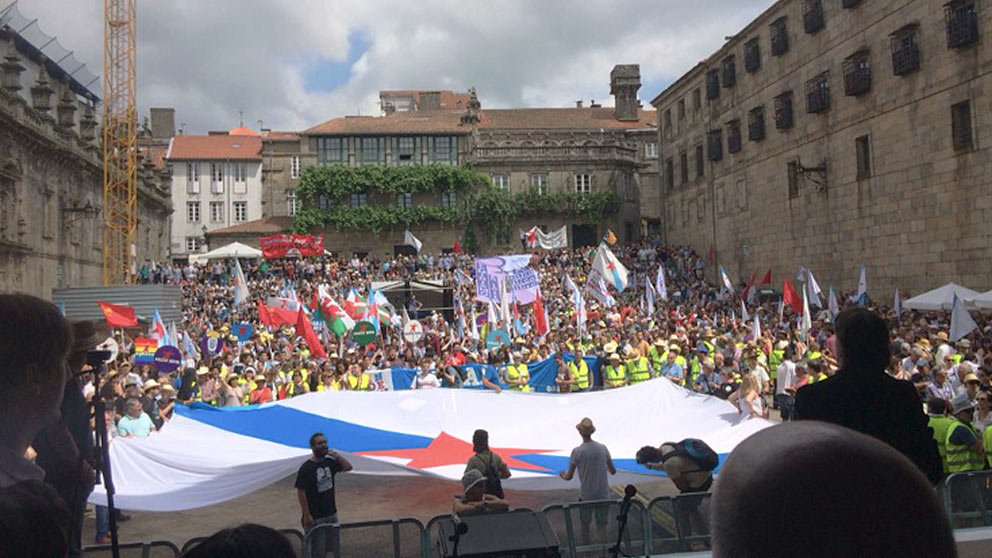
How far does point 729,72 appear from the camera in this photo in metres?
38.7

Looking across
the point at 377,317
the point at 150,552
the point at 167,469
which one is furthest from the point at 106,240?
the point at 150,552

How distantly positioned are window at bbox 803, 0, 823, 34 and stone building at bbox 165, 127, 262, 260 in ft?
163

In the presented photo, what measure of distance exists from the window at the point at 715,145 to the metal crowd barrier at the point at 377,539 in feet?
123

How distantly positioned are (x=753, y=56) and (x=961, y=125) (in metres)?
14.2

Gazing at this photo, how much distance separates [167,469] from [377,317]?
12.3 metres

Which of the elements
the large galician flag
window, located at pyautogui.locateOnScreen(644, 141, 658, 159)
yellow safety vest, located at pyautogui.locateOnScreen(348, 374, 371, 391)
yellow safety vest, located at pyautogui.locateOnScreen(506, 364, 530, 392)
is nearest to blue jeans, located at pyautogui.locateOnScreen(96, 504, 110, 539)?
the large galician flag

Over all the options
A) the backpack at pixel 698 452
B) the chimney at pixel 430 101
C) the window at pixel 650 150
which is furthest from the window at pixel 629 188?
the backpack at pixel 698 452

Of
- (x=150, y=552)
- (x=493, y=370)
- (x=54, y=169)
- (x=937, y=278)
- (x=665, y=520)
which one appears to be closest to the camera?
(x=150, y=552)

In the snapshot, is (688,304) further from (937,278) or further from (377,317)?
(377,317)

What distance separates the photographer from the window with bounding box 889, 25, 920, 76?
2527cm

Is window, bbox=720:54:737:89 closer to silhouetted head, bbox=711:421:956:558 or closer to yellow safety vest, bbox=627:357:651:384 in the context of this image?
yellow safety vest, bbox=627:357:651:384

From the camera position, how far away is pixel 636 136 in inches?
2557

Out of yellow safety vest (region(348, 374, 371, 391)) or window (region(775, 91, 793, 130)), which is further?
window (region(775, 91, 793, 130))

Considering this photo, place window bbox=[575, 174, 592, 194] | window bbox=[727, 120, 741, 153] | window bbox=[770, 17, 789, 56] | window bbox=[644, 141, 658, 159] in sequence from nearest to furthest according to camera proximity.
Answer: window bbox=[770, 17, 789, 56] → window bbox=[727, 120, 741, 153] → window bbox=[575, 174, 592, 194] → window bbox=[644, 141, 658, 159]
